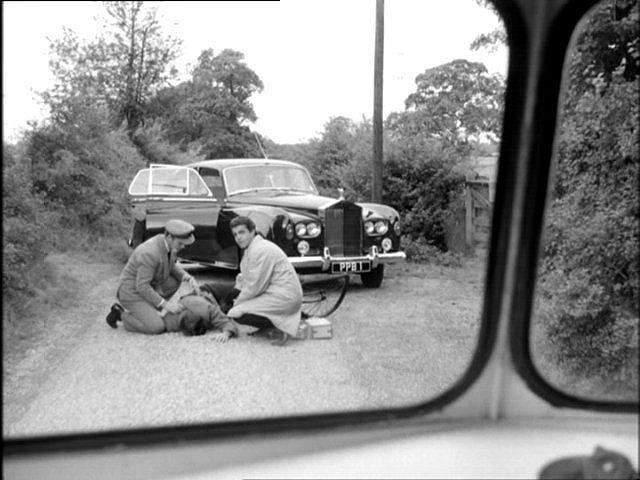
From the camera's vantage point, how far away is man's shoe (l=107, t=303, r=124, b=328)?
199cm

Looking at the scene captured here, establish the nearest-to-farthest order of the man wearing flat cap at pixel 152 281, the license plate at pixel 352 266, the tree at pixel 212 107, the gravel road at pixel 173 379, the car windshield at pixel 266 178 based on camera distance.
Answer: the gravel road at pixel 173 379 < the tree at pixel 212 107 < the man wearing flat cap at pixel 152 281 < the car windshield at pixel 266 178 < the license plate at pixel 352 266

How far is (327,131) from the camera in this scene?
2.55 meters

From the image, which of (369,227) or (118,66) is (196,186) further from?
(369,227)

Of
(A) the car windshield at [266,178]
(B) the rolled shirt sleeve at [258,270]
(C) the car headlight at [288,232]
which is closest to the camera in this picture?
(B) the rolled shirt sleeve at [258,270]

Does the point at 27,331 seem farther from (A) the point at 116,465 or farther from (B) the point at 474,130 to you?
(B) the point at 474,130

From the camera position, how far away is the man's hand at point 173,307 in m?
2.04

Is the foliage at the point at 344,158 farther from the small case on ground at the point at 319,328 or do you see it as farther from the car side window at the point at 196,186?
the small case on ground at the point at 319,328

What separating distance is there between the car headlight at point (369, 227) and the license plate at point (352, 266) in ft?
1.54

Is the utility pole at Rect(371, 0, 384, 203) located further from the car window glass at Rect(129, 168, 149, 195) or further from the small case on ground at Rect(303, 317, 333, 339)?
the car window glass at Rect(129, 168, 149, 195)

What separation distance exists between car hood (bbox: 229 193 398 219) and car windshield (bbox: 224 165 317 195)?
0.11m

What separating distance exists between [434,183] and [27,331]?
2088 millimetres

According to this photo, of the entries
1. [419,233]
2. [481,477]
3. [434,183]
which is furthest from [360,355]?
[481,477]

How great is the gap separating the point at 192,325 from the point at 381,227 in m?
1.56

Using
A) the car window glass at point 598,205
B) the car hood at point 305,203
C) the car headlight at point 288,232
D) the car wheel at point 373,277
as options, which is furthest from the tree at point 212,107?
the car wheel at point 373,277
